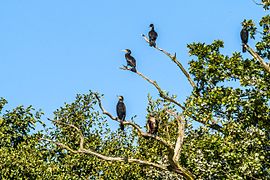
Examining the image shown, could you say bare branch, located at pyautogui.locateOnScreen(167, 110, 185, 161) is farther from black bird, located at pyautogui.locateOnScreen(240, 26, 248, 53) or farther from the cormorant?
black bird, located at pyautogui.locateOnScreen(240, 26, 248, 53)

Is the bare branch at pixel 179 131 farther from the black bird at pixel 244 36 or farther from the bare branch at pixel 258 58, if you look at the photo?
the black bird at pixel 244 36

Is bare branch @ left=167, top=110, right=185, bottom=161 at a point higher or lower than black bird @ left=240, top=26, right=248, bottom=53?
lower

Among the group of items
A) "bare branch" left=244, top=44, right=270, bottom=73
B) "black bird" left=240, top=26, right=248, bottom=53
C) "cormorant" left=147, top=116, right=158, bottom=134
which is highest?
"black bird" left=240, top=26, right=248, bottom=53

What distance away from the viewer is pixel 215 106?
28391 millimetres

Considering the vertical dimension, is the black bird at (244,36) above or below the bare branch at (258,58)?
above

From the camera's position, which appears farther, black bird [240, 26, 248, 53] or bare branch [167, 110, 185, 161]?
black bird [240, 26, 248, 53]

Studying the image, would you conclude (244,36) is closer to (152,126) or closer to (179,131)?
(179,131)

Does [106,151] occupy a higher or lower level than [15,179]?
higher

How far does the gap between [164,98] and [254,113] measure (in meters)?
9.62

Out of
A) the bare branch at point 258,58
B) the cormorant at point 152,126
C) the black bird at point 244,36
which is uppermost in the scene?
the black bird at point 244,36

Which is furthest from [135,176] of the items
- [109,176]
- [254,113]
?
[254,113]

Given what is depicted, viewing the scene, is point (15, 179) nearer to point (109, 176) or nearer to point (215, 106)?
point (109, 176)

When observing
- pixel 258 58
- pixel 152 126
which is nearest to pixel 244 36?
pixel 258 58

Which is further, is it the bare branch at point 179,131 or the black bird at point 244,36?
the black bird at point 244,36
